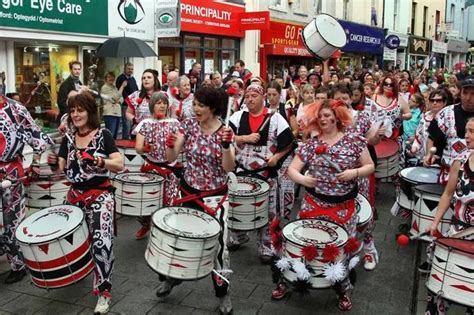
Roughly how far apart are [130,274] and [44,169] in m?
1.24

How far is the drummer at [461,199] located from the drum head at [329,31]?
5405mm

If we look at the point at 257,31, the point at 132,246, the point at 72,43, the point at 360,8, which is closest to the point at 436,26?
the point at 360,8

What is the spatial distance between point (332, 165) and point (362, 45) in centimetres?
2320

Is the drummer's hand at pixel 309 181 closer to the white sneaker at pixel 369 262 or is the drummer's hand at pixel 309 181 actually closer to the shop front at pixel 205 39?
the white sneaker at pixel 369 262

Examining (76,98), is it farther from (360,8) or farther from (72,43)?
(360,8)

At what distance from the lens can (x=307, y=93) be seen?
7438 mm

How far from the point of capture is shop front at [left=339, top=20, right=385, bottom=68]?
2441 centimetres

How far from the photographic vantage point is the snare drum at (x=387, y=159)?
6.89m

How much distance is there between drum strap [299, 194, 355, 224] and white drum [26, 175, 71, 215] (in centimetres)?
224

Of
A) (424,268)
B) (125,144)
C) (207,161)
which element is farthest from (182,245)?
(125,144)

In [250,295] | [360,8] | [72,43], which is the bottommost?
[250,295]

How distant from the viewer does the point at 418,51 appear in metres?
34.0

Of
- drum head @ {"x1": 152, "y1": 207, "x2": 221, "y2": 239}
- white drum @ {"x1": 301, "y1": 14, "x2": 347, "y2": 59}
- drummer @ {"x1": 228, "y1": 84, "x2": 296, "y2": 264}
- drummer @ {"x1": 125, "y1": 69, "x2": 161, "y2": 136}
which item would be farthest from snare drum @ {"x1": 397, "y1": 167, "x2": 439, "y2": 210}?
white drum @ {"x1": 301, "y1": 14, "x2": 347, "y2": 59}

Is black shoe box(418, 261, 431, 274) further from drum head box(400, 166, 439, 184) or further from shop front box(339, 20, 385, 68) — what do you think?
shop front box(339, 20, 385, 68)
